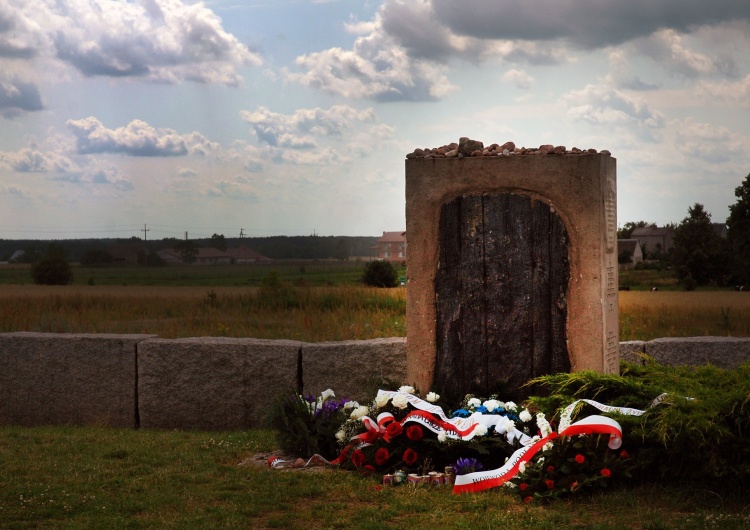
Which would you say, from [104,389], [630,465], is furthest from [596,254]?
[104,389]

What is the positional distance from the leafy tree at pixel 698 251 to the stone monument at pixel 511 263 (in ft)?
115

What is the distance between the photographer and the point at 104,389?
9320mm

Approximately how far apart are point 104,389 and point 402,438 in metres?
4.07

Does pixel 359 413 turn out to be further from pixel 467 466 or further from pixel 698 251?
pixel 698 251

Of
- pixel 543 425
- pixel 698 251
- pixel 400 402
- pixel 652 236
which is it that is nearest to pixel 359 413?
pixel 400 402

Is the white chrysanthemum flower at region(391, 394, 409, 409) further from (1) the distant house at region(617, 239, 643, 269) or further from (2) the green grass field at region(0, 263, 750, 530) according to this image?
(1) the distant house at region(617, 239, 643, 269)

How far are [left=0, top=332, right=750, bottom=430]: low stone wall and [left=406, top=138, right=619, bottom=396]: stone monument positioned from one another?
50.4 inches

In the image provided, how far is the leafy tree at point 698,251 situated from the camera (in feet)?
133

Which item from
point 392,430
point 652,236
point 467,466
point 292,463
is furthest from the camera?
point 652,236

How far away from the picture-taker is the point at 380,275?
21.3m

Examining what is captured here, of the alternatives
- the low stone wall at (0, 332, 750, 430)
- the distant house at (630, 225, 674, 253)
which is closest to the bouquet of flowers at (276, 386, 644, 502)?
the low stone wall at (0, 332, 750, 430)

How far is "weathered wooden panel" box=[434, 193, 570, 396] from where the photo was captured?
281 inches

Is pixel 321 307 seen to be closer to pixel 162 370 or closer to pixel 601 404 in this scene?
pixel 162 370

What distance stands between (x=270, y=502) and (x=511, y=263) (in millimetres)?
2795
